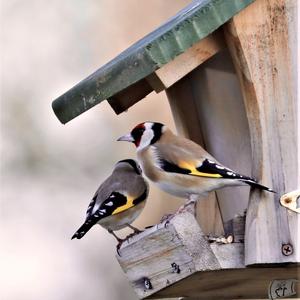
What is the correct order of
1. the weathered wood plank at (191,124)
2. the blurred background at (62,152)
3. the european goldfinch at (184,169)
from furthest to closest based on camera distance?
the blurred background at (62,152)
the weathered wood plank at (191,124)
the european goldfinch at (184,169)

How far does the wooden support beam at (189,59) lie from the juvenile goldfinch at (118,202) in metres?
0.43

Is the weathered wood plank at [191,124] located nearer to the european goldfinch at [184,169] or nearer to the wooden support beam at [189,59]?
the european goldfinch at [184,169]

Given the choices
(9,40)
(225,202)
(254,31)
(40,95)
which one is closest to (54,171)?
(40,95)

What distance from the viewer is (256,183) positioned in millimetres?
3416

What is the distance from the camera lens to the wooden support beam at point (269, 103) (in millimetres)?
3404

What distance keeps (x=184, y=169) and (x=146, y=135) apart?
0.31m

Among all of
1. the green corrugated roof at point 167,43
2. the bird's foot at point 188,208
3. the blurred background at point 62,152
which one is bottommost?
the bird's foot at point 188,208

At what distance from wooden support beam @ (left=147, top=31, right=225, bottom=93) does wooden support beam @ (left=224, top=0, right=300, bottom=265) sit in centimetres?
4

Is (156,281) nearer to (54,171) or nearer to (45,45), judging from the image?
(54,171)

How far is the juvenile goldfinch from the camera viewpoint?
12.5 feet

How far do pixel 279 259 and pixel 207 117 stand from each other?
71 cm

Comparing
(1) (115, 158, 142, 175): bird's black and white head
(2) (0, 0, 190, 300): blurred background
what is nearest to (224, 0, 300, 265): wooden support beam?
(1) (115, 158, 142, 175): bird's black and white head

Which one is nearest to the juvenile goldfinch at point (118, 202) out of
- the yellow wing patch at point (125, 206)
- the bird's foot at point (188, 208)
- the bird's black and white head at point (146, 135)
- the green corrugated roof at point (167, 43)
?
the yellow wing patch at point (125, 206)

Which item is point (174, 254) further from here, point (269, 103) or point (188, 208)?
point (269, 103)
